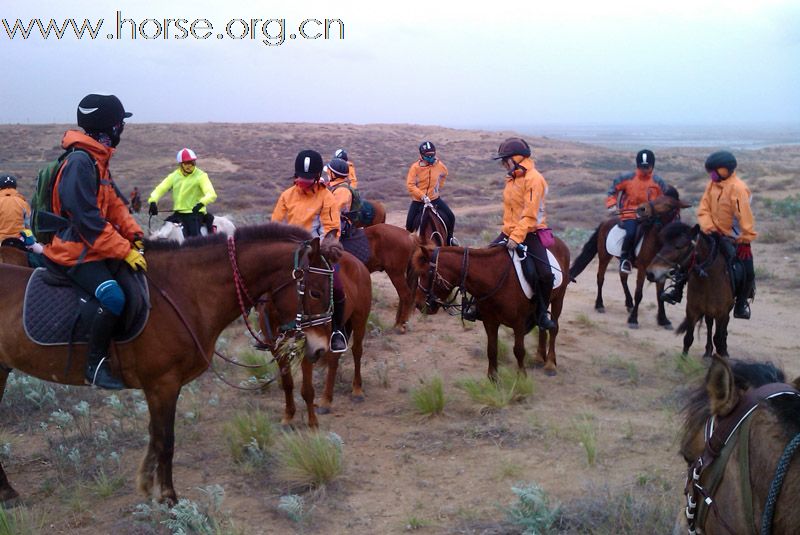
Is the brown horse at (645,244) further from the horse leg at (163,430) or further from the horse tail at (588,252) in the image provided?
the horse leg at (163,430)

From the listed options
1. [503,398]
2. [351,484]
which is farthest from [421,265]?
[351,484]

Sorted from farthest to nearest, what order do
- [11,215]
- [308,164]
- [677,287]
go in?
[11,215]
[677,287]
[308,164]

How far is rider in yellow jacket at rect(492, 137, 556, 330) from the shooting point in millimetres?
7715

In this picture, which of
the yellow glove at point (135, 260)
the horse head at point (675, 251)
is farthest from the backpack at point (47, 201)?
the horse head at point (675, 251)

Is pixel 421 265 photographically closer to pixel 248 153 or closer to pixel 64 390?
pixel 64 390

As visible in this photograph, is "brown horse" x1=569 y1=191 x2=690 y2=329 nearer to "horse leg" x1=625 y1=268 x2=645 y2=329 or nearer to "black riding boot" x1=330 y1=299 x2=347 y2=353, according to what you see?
"horse leg" x1=625 y1=268 x2=645 y2=329

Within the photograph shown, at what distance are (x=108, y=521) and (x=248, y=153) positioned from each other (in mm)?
47704

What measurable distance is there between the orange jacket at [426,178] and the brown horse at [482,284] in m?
4.12

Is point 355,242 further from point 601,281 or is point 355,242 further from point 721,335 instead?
point 601,281

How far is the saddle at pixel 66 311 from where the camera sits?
185 inches

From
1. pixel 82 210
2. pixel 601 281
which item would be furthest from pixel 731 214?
pixel 82 210

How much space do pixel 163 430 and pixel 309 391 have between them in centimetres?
187

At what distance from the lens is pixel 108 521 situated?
16.3 ft

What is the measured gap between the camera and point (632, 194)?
11.8 m
